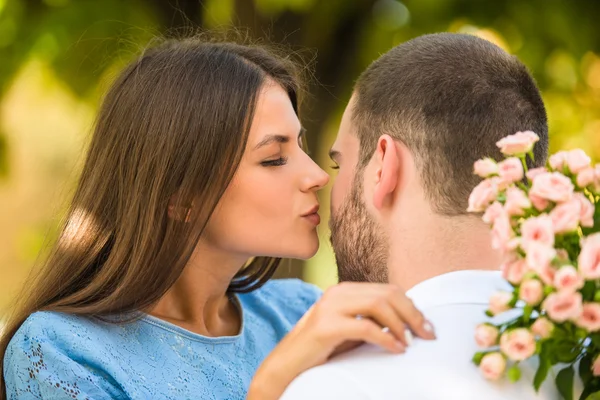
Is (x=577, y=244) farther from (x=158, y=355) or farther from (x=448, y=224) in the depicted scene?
(x=158, y=355)

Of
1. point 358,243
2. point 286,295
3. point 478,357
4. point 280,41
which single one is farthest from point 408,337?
point 280,41

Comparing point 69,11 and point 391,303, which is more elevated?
point 69,11

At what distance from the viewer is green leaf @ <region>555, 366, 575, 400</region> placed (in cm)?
185

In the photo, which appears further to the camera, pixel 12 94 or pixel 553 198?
pixel 12 94

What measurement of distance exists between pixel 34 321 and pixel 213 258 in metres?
0.65

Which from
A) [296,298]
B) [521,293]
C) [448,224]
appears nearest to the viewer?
[521,293]

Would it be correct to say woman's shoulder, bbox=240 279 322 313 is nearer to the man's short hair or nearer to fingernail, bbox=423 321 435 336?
the man's short hair

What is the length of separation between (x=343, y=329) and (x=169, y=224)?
1.16 metres

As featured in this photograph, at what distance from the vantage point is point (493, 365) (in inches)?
71.3

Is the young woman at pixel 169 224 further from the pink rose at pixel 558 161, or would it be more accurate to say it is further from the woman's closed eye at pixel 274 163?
the pink rose at pixel 558 161

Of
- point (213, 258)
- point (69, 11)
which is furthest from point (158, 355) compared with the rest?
point (69, 11)

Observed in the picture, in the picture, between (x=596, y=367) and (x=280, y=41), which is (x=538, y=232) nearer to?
(x=596, y=367)

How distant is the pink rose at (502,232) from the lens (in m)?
1.79

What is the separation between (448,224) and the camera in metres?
2.30
